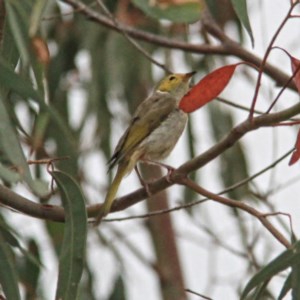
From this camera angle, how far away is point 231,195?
5.26 metres

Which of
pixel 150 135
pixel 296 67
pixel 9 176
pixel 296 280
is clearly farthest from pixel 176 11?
pixel 150 135

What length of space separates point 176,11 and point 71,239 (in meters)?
0.60

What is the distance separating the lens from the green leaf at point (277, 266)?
9.05 ft

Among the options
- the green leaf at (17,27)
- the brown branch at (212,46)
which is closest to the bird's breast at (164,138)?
the brown branch at (212,46)

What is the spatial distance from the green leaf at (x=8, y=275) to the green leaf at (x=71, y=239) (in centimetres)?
15

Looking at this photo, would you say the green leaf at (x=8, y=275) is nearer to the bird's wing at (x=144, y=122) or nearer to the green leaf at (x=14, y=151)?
the green leaf at (x=14, y=151)

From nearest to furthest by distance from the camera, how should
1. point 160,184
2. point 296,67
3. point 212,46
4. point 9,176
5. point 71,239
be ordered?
point 9,176 → point 296,67 → point 71,239 → point 160,184 → point 212,46

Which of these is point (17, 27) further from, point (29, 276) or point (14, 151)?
point (29, 276)

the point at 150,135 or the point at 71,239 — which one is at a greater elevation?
the point at 150,135

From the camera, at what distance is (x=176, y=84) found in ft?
15.0

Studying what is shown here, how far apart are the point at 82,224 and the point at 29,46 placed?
23.1 inches

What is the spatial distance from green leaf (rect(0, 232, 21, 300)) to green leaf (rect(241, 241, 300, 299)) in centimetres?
57

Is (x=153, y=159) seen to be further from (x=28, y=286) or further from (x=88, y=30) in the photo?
(x=88, y=30)

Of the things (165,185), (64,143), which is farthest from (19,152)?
(64,143)
